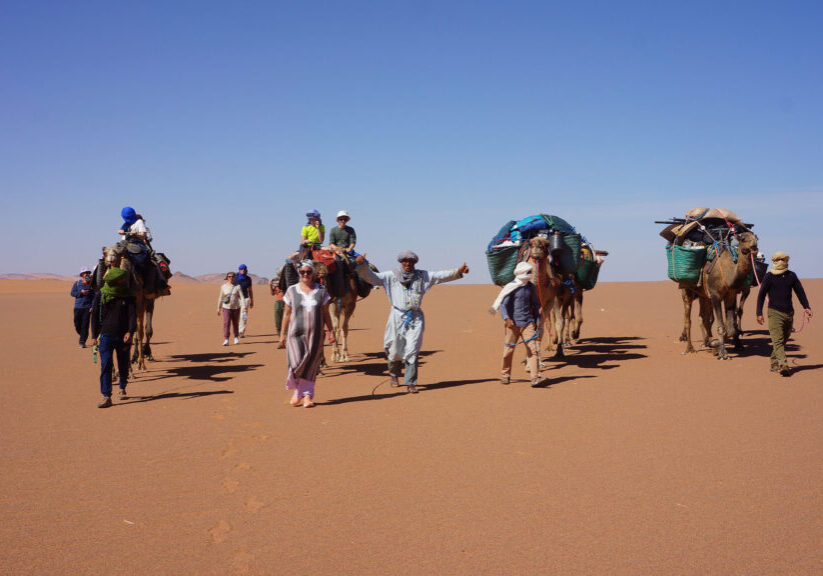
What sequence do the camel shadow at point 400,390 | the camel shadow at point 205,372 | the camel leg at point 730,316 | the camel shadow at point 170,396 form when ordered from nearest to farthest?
the camel shadow at point 400,390 → the camel shadow at point 170,396 → the camel shadow at point 205,372 → the camel leg at point 730,316

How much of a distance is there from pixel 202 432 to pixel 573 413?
480cm

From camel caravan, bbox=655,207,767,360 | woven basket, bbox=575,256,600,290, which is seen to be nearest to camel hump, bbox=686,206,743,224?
camel caravan, bbox=655,207,767,360

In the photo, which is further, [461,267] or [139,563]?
[461,267]

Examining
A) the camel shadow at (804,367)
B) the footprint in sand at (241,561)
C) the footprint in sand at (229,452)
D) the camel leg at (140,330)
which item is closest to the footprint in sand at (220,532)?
the footprint in sand at (241,561)

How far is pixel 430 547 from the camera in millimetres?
4984

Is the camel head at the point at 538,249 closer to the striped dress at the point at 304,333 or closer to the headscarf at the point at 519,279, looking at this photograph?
the headscarf at the point at 519,279

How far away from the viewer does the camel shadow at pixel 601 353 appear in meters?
14.2

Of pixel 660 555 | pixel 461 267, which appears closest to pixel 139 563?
pixel 660 555

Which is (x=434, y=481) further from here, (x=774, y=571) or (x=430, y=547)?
(x=774, y=571)

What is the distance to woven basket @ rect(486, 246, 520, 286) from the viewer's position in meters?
13.5

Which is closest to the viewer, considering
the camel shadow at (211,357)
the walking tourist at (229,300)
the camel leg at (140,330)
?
the camel leg at (140,330)

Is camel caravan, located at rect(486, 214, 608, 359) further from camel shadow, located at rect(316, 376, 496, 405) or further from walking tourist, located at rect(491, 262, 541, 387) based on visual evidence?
camel shadow, located at rect(316, 376, 496, 405)

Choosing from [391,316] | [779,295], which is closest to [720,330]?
[779,295]

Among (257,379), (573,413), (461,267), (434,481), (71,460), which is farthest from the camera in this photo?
(257,379)
